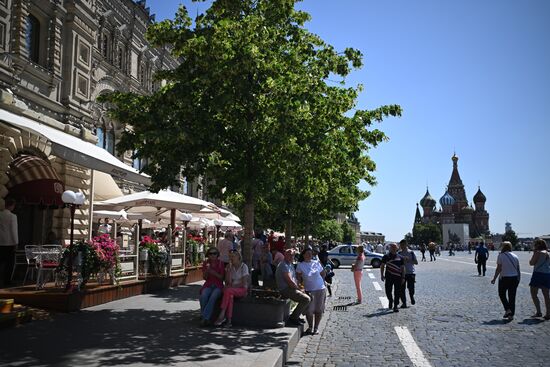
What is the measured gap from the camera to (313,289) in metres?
9.98

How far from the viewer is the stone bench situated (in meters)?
9.35

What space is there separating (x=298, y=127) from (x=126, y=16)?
22.5 meters

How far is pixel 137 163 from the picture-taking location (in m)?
31.7

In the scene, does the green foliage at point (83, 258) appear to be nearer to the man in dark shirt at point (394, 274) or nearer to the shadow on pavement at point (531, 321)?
the man in dark shirt at point (394, 274)

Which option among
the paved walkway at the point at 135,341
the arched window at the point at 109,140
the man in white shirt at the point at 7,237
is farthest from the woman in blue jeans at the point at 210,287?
the arched window at the point at 109,140

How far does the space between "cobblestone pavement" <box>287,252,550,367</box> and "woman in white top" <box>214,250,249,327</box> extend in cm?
150

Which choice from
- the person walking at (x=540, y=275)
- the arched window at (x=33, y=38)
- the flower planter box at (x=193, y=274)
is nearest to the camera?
the person walking at (x=540, y=275)

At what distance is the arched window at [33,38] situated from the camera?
16.5 metres

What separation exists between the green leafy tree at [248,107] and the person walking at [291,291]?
1.31 m

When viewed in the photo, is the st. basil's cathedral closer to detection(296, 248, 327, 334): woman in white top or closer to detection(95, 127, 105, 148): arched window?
detection(95, 127, 105, 148): arched window

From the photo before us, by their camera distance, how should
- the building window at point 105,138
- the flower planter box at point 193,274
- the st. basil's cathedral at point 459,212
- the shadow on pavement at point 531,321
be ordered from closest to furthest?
1. the shadow on pavement at point 531,321
2. the flower planter box at point 193,274
3. the building window at point 105,138
4. the st. basil's cathedral at point 459,212

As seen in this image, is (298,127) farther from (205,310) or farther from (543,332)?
(543,332)

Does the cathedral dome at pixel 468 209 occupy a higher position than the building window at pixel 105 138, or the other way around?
the cathedral dome at pixel 468 209

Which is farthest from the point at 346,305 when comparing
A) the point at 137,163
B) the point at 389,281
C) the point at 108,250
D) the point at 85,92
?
the point at 137,163
